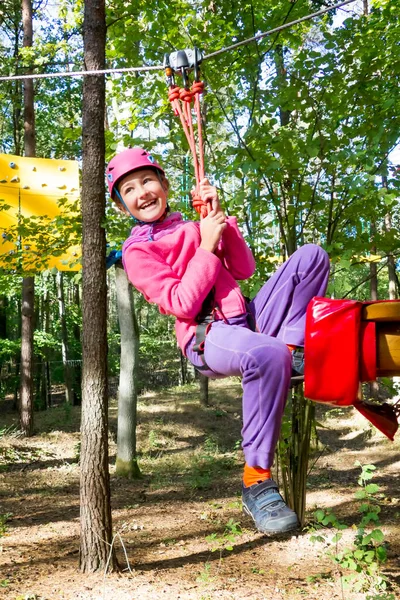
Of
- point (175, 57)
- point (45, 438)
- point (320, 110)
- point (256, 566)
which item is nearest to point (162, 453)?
point (45, 438)

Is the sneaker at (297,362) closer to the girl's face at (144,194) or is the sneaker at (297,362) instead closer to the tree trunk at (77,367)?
the girl's face at (144,194)

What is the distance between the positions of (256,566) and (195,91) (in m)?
5.52

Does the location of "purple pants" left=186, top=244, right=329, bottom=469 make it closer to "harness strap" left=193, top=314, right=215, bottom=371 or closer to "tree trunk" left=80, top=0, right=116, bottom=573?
"harness strap" left=193, top=314, right=215, bottom=371

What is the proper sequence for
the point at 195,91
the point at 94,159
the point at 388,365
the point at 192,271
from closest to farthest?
1. the point at 388,365
2. the point at 192,271
3. the point at 195,91
4. the point at 94,159

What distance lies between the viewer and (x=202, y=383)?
15.2 meters

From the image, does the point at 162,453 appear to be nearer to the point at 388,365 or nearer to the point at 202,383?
the point at 202,383

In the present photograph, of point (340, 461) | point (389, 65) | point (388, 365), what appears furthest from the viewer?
point (340, 461)

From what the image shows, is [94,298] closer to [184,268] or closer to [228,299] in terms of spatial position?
[184,268]

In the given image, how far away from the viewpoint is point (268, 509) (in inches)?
74.1

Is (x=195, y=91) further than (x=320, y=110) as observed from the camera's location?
No

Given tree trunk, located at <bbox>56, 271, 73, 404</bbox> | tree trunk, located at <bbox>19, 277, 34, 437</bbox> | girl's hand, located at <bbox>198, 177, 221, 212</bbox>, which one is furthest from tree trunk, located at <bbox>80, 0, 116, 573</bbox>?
tree trunk, located at <bbox>56, 271, 73, 404</bbox>

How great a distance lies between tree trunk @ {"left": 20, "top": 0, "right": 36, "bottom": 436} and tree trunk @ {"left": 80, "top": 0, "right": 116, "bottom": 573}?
6729mm

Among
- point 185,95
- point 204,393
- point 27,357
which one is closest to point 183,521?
point 27,357

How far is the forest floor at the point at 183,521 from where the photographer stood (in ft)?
18.7
